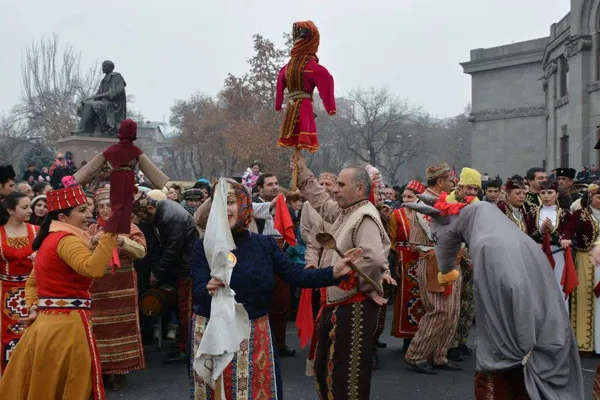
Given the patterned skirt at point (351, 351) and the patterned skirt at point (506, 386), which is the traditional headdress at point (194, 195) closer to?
the patterned skirt at point (351, 351)

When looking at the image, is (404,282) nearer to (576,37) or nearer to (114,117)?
(114,117)

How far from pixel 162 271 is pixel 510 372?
5.01 metres

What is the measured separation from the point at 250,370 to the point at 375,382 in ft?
9.90

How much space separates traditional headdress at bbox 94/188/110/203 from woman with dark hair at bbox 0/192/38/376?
692 millimetres

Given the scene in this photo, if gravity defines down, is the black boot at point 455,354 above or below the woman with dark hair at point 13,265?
below

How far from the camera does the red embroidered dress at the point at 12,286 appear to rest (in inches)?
252

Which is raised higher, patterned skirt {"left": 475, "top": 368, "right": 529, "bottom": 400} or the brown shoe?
patterned skirt {"left": 475, "top": 368, "right": 529, "bottom": 400}

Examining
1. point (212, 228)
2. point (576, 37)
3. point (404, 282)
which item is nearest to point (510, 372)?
point (212, 228)

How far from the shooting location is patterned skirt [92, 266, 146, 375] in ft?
22.4

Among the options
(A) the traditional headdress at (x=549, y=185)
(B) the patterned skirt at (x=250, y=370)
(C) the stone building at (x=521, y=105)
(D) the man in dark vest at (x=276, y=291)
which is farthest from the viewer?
(C) the stone building at (x=521, y=105)

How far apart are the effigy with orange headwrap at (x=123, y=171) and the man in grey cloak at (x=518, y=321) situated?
165cm

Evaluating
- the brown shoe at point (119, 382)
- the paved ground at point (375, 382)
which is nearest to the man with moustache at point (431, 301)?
the paved ground at point (375, 382)

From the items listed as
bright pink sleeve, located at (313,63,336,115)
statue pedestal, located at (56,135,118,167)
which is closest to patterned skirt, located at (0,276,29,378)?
bright pink sleeve, located at (313,63,336,115)

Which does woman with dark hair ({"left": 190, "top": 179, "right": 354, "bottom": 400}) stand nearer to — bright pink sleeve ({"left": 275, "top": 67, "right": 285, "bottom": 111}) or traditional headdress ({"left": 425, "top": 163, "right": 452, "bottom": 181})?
bright pink sleeve ({"left": 275, "top": 67, "right": 285, "bottom": 111})
